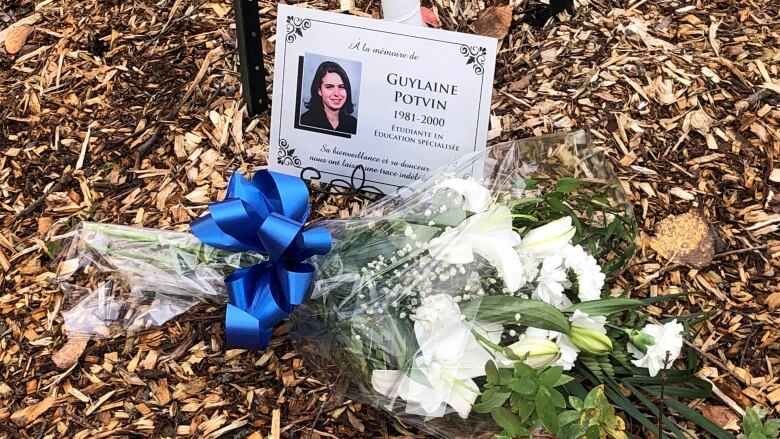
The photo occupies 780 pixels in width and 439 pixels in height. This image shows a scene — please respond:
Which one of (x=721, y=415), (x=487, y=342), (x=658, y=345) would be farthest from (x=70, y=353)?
(x=721, y=415)

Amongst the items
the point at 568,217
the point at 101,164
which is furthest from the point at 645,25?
the point at 101,164

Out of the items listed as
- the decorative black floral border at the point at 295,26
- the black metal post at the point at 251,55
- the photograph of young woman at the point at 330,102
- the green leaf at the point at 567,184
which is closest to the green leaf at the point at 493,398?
the green leaf at the point at 567,184

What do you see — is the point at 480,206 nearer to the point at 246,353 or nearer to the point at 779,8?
the point at 246,353

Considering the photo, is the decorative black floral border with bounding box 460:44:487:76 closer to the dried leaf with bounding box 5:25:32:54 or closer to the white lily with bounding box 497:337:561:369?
the white lily with bounding box 497:337:561:369

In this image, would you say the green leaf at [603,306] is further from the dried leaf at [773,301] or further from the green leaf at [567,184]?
the dried leaf at [773,301]

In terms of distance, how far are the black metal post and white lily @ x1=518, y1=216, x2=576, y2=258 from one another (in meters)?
0.67

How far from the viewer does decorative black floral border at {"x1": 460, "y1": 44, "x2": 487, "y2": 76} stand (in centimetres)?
129

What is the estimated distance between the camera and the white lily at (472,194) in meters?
1.11

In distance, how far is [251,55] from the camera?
148cm

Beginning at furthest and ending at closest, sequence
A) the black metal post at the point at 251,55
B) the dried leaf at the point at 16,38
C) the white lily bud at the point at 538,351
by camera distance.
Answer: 1. the dried leaf at the point at 16,38
2. the black metal post at the point at 251,55
3. the white lily bud at the point at 538,351

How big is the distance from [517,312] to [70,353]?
0.80 meters

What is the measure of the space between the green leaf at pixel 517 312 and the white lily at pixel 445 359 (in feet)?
0.06

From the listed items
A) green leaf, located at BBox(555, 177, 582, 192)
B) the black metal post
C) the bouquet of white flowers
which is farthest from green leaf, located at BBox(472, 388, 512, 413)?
the black metal post

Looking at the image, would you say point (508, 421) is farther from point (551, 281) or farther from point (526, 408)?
point (551, 281)
